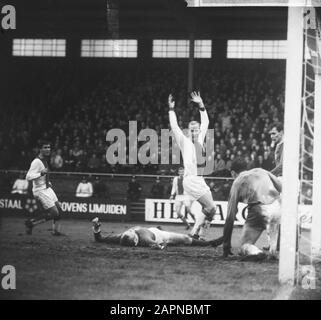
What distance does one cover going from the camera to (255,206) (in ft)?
34.1

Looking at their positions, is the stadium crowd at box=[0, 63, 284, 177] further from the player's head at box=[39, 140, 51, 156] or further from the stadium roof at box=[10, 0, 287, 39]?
the stadium roof at box=[10, 0, 287, 39]

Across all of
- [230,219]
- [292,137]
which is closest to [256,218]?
[230,219]

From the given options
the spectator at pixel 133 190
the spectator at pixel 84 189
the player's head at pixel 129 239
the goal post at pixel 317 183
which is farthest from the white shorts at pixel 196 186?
the spectator at pixel 84 189

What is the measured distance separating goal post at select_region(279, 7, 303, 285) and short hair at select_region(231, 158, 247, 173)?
3.49 m

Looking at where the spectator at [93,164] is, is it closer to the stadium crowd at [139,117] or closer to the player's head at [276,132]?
the stadium crowd at [139,117]

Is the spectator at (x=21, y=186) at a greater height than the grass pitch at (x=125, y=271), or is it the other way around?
the spectator at (x=21, y=186)

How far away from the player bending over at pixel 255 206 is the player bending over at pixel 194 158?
0.72m

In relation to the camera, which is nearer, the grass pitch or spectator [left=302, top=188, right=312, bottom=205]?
the grass pitch

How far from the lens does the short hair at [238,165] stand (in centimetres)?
1190

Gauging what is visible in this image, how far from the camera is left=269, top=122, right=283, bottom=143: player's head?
11.5 m

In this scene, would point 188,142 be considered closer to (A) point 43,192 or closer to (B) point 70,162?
(A) point 43,192

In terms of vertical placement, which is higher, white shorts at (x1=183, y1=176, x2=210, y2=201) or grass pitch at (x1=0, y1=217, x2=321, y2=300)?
white shorts at (x1=183, y1=176, x2=210, y2=201)

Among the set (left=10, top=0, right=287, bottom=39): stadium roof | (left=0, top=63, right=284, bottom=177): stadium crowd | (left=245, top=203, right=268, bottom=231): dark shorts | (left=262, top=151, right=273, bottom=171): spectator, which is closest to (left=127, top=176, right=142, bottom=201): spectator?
(left=0, top=63, right=284, bottom=177): stadium crowd

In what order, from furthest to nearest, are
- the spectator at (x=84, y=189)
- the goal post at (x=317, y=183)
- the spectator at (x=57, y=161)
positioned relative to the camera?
the spectator at (x=84, y=189)
the spectator at (x=57, y=161)
the goal post at (x=317, y=183)
